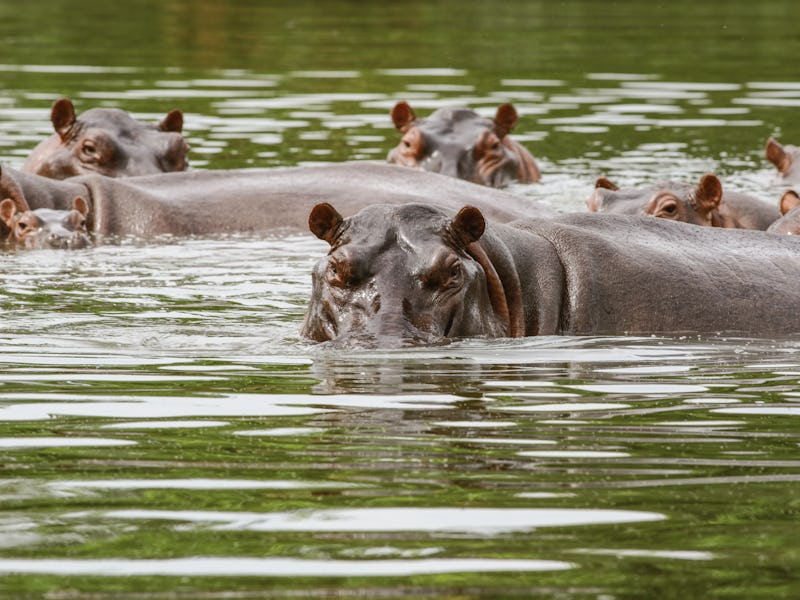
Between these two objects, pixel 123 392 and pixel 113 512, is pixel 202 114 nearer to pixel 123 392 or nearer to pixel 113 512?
pixel 123 392

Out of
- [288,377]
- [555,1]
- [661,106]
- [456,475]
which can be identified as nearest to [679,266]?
[288,377]

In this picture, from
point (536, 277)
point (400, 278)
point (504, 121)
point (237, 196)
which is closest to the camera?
point (400, 278)

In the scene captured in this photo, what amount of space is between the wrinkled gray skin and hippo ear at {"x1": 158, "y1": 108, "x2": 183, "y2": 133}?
2.04m

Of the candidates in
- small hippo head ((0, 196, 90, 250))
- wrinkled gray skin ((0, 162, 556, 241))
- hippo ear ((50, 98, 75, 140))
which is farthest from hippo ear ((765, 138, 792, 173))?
small hippo head ((0, 196, 90, 250))

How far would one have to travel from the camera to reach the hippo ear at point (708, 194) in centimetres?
1212

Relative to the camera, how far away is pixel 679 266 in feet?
28.5

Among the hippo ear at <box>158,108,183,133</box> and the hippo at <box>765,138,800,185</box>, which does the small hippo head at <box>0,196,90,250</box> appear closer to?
the hippo ear at <box>158,108,183,133</box>

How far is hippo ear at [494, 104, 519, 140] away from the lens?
17016 mm

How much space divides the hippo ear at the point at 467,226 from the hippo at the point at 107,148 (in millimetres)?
7958

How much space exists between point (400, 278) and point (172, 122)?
9068 mm

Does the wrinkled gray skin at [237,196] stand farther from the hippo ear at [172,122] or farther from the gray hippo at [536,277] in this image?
the gray hippo at [536,277]

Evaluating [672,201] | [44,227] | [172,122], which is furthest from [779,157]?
[44,227]

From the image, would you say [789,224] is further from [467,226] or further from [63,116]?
[63,116]

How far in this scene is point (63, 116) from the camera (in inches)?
606
